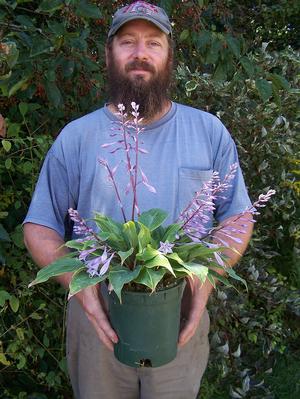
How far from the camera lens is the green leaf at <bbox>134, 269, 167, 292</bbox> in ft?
4.74

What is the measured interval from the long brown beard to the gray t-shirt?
0.06m

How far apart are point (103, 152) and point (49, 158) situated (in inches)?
8.3

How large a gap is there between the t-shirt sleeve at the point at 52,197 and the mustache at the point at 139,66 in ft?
1.37

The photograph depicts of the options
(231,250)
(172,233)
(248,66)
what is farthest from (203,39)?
(172,233)

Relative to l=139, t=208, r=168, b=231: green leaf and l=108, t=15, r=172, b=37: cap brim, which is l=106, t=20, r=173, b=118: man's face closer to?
l=108, t=15, r=172, b=37: cap brim

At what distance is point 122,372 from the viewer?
82.0 inches

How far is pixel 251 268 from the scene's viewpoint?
325 centimetres

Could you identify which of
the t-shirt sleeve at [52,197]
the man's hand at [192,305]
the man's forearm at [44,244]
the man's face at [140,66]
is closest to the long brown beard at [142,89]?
the man's face at [140,66]

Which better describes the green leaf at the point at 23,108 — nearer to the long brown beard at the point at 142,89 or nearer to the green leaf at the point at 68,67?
the green leaf at the point at 68,67

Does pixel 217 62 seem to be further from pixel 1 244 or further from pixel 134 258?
pixel 134 258

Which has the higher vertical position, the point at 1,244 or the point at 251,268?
the point at 1,244

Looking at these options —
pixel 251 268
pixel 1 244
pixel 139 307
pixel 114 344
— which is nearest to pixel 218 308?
pixel 251 268

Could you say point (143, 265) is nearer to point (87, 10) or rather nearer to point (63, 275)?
point (63, 275)

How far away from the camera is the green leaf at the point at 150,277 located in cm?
144
